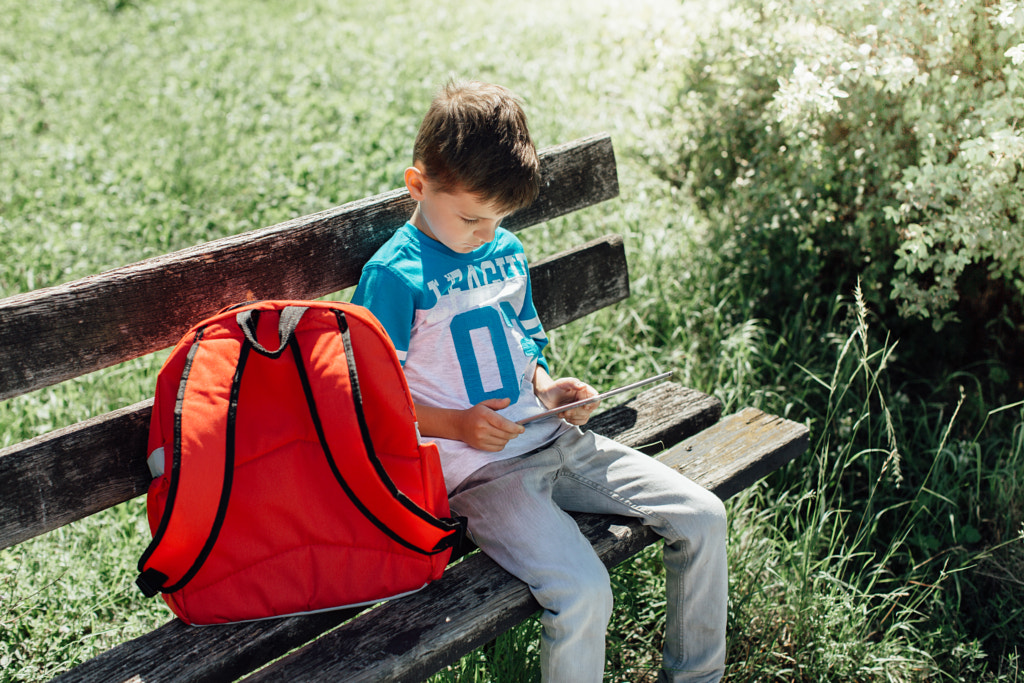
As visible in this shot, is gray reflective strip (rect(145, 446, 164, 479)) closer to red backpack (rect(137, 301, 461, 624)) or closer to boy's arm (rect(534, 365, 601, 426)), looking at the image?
red backpack (rect(137, 301, 461, 624))

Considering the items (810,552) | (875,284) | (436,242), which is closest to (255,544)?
(436,242)

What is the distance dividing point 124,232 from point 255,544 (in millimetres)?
2643

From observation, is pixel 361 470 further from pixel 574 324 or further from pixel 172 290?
pixel 574 324

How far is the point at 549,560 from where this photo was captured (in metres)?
1.87

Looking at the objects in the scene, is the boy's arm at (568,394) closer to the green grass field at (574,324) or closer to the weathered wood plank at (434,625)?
the weathered wood plank at (434,625)

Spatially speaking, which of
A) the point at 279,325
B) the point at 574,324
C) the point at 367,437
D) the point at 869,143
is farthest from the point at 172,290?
the point at 869,143

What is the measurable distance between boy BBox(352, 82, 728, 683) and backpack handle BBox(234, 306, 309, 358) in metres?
0.26

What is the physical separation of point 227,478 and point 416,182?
0.79 m

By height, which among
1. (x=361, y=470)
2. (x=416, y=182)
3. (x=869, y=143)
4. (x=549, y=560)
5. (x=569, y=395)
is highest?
(x=416, y=182)

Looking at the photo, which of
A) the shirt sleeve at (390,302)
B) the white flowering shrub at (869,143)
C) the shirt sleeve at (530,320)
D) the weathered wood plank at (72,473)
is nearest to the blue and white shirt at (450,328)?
the shirt sleeve at (390,302)

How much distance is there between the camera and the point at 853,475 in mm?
3039

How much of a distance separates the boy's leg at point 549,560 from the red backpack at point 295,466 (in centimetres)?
17

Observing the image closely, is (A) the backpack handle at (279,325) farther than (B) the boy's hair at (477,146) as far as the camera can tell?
No

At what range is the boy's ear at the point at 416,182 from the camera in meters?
1.99
